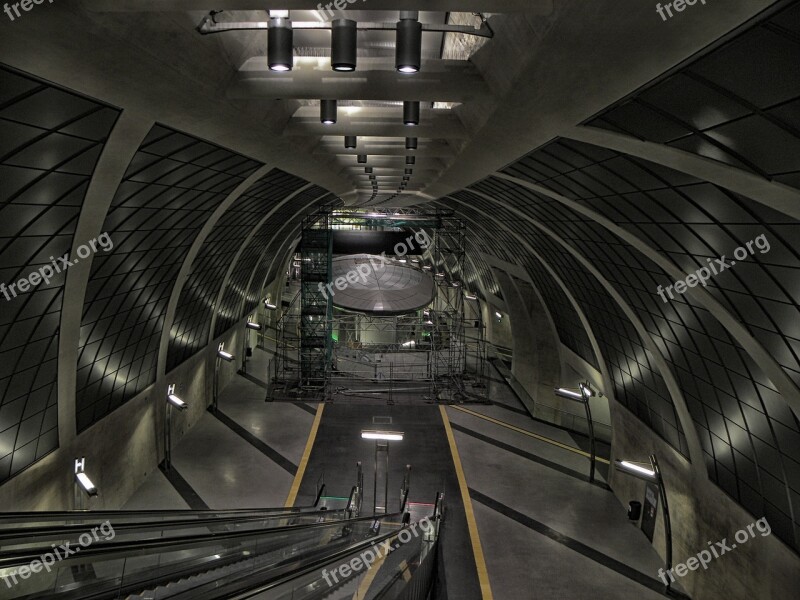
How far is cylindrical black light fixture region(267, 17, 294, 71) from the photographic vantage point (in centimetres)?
535

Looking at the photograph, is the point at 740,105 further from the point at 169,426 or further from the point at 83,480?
the point at 169,426

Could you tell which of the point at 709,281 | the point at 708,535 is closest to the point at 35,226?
the point at 709,281

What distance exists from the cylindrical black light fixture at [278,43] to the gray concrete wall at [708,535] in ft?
34.3

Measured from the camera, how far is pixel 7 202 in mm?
7520

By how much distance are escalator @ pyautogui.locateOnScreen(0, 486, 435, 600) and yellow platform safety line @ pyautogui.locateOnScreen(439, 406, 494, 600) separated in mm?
5712

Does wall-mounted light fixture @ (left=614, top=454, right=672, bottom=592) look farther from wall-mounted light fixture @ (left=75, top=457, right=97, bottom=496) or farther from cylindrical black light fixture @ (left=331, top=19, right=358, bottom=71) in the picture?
cylindrical black light fixture @ (left=331, top=19, right=358, bottom=71)

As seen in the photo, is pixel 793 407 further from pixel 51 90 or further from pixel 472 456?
pixel 472 456

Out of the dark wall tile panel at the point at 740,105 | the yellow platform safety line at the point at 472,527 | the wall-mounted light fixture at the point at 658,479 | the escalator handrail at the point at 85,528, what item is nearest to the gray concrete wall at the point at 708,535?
the wall-mounted light fixture at the point at 658,479

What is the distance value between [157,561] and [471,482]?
581 inches

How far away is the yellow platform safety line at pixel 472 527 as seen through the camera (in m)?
13.2

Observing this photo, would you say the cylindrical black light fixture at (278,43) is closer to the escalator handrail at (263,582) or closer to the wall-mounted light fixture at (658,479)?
the escalator handrail at (263,582)

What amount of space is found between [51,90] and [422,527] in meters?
11.9

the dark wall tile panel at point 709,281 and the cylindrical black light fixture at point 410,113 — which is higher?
the cylindrical black light fixture at point 410,113

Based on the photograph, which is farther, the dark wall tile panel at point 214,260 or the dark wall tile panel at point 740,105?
the dark wall tile panel at point 214,260
